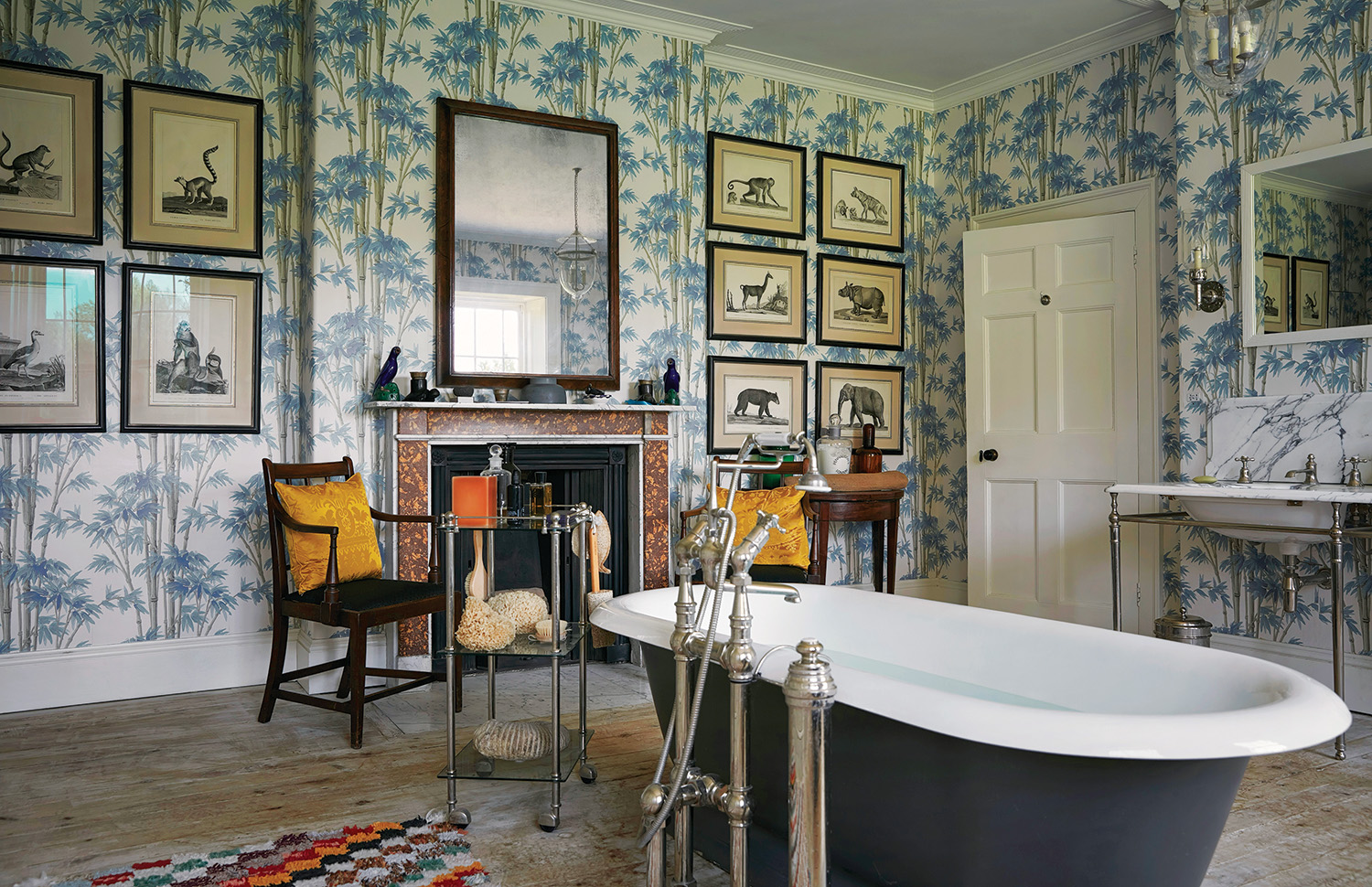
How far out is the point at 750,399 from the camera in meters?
5.09

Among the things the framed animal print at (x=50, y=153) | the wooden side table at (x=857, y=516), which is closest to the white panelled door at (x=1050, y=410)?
the wooden side table at (x=857, y=516)

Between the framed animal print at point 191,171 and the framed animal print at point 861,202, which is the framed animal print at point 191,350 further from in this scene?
the framed animal print at point 861,202

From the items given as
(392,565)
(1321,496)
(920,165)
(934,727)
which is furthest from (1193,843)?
(920,165)

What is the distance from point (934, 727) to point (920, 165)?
4.71 meters

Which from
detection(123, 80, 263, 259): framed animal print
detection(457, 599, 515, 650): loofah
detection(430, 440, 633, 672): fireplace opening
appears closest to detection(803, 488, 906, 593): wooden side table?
detection(430, 440, 633, 672): fireplace opening

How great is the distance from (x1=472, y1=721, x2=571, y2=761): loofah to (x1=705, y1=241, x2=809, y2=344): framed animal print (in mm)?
2710

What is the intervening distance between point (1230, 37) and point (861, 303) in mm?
3138

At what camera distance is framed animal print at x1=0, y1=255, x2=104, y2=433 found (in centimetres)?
359

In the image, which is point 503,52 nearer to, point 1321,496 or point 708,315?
point 708,315

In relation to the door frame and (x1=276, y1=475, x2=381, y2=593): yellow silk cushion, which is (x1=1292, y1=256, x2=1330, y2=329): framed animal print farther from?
(x1=276, y1=475, x2=381, y2=593): yellow silk cushion

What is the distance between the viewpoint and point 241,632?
13.0 feet

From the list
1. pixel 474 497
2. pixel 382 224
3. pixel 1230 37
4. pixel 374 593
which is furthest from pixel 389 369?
pixel 1230 37

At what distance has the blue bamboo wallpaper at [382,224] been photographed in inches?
145

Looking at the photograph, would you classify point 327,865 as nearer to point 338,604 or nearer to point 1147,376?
point 338,604
